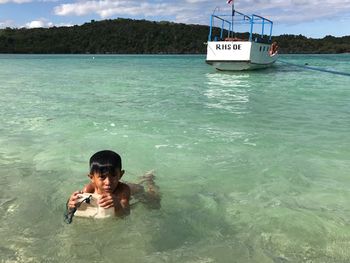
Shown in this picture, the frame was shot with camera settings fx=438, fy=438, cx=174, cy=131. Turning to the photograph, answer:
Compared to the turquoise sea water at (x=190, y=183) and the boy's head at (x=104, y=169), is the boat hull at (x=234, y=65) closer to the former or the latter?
the turquoise sea water at (x=190, y=183)

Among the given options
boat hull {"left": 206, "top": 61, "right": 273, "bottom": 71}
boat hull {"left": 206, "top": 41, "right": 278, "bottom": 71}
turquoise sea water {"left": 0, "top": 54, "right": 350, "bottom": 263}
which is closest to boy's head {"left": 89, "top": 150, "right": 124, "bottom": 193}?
turquoise sea water {"left": 0, "top": 54, "right": 350, "bottom": 263}

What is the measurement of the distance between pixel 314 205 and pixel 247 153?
1989 mm

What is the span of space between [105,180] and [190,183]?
163 centimetres

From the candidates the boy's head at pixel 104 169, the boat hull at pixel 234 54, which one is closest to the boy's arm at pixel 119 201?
the boy's head at pixel 104 169

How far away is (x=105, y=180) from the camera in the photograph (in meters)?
3.60

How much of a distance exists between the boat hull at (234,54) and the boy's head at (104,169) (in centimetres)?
2173

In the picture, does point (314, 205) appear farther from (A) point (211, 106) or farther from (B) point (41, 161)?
(A) point (211, 106)

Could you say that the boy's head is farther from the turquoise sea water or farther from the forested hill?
the forested hill

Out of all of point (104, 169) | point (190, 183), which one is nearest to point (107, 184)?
point (104, 169)

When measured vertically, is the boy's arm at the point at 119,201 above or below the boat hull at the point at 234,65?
above

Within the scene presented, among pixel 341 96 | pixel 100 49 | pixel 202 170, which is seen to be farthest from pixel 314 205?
pixel 100 49

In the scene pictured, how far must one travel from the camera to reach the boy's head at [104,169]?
3535 millimetres

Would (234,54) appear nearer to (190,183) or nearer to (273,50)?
(273,50)

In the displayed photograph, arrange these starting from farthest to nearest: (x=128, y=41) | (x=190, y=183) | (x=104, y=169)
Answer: (x=128, y=41), (x=190, y=183), (x=104, y=169)
